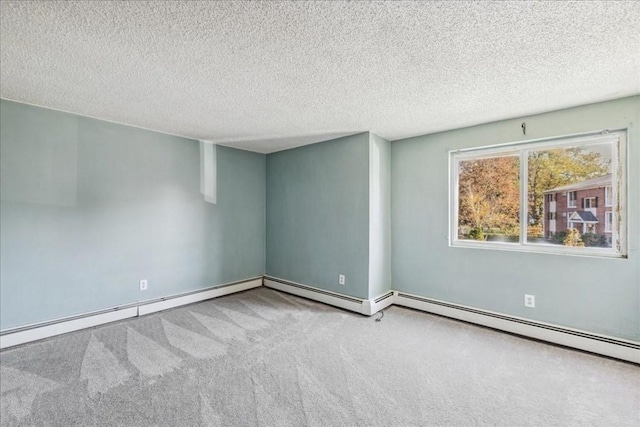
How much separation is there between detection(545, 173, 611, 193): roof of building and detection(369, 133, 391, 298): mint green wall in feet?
5.51

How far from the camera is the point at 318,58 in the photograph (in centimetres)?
179

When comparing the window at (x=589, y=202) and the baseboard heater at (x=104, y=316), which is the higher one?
the window at (x=589, y=202)

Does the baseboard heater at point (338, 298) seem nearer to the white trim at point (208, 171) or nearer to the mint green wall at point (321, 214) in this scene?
the mint green wall at point (321, 214)

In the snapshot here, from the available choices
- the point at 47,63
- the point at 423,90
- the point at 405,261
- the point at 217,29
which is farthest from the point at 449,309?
the point at 47,63

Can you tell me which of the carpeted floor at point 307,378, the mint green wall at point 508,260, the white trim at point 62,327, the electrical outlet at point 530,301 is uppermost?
the mint green wall at point 508,260

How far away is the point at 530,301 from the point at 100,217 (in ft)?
14.4

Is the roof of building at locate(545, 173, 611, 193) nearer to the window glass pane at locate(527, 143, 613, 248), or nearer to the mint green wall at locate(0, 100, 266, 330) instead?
the window glass pane at locate(527, 143, 613, 248)

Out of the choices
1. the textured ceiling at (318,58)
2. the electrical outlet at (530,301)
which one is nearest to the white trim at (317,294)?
the electrical outlet at (530,301)

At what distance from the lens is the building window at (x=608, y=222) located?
2.50 m

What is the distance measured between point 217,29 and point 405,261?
10.2 ft

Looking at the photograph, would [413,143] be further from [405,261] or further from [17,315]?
[17,315]

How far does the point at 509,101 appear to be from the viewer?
8.05ft

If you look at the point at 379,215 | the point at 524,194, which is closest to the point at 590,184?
the point at 524,194

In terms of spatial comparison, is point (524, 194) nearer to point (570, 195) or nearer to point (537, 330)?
point (570, 195)
